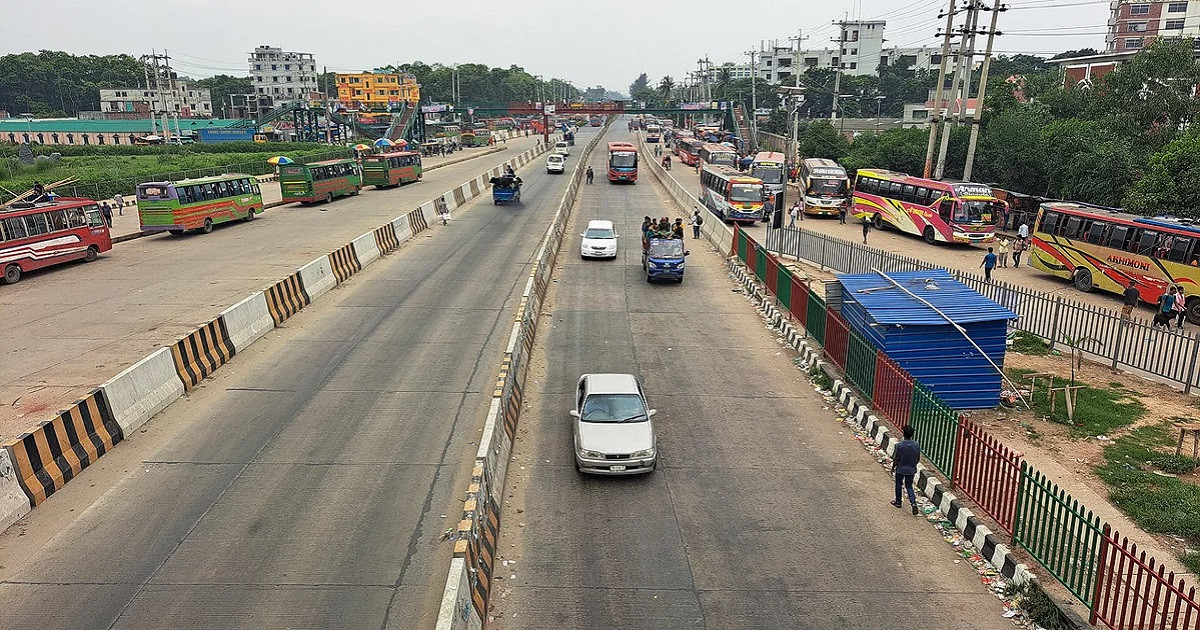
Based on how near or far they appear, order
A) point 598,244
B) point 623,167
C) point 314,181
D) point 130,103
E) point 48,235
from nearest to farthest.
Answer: point 48,235 → point 598,244 → point 314,181 → point 623,167 → point 130,103

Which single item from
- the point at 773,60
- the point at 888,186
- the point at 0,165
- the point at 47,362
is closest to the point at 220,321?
the point at 47,362

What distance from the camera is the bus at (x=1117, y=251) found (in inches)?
921

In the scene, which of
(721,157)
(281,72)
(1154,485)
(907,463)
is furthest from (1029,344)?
(281,72)

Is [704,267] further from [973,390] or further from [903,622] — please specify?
[903,622]

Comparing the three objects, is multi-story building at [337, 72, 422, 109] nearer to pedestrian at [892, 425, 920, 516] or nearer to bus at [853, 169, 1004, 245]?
bus at [853, 169, 1004, 245]

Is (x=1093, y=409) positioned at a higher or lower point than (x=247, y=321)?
lower

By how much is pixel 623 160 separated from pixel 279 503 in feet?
191

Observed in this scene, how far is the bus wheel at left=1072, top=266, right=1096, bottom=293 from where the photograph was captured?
27.3 metres

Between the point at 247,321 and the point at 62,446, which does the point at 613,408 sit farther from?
the point at 247,321

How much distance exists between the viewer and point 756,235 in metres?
41.2

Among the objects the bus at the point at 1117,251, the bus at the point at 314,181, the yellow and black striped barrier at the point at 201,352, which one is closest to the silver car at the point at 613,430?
the yellow and black striped barrier at the point at 201,352

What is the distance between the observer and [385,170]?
58.0m

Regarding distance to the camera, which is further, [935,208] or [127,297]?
[935,208]

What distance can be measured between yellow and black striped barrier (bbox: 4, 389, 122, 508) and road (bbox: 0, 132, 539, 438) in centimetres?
188
